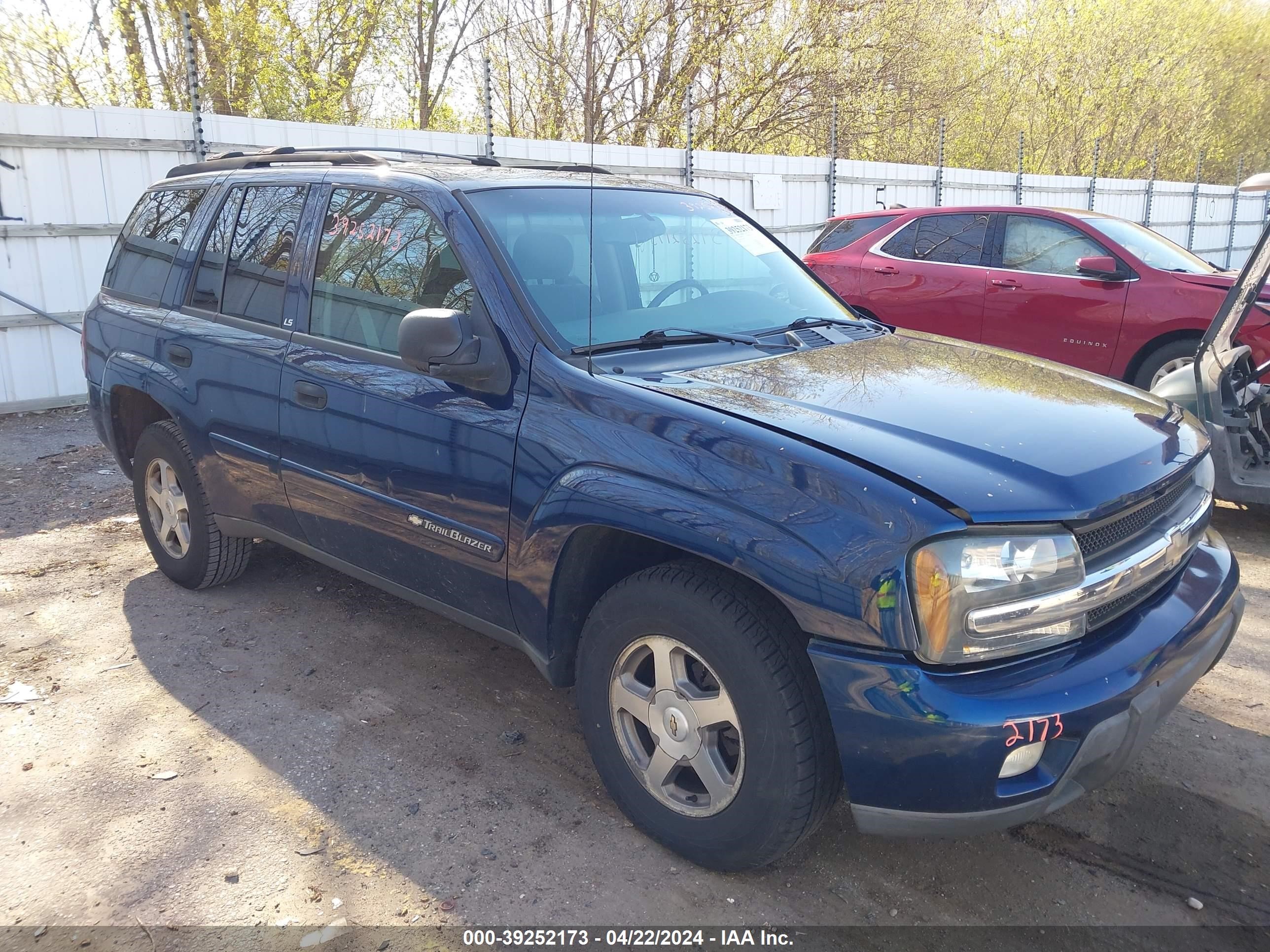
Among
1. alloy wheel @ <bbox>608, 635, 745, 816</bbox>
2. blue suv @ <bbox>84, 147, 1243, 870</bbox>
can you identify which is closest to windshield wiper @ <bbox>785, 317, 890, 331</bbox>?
blue suv @ <bbox>84, 147, 1243, 870</bbox>

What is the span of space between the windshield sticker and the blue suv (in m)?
0.02

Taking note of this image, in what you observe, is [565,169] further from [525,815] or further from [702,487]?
[525,815]

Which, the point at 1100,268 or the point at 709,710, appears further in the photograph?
the point at 1100,268

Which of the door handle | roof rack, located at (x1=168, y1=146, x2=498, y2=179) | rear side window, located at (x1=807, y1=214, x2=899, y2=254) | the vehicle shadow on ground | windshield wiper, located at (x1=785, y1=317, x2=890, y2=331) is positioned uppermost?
roof rack, located at (x1=168, y1=146, x2=498, y2=179)

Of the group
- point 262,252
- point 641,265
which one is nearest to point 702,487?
point 641,265

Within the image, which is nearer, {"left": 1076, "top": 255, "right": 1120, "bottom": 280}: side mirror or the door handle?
the door handle

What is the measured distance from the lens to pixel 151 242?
4430 millimetres

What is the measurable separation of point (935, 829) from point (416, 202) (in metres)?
2.44

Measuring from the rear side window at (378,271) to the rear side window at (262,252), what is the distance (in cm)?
23

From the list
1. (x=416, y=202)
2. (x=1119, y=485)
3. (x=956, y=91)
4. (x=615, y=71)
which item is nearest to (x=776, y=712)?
(x=1119, y=485)

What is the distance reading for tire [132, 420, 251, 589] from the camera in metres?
4.15

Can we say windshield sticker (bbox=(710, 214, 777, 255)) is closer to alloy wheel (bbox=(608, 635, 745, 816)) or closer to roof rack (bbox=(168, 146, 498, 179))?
roof rack (bbox=(168, 146, 498, 179))

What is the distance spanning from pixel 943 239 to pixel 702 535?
249 inches

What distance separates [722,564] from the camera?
2.32 meters
